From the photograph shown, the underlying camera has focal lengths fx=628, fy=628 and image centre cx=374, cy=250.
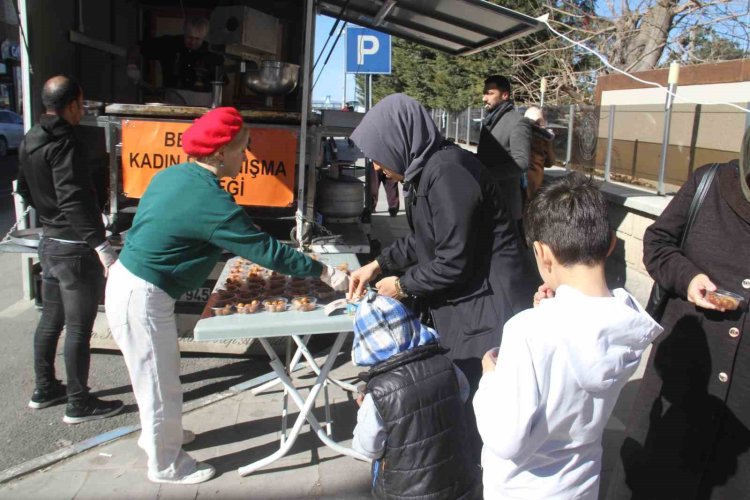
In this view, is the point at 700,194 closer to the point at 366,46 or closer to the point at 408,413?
the point at 408,413

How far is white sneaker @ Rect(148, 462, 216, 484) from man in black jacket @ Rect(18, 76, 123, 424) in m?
0.89

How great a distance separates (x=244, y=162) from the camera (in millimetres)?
4480

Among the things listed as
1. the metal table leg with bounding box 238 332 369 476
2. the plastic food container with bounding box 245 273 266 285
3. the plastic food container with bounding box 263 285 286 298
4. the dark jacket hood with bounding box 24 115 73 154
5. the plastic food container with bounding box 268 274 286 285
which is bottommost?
the metal table leg with bounding box 238 332 369 476

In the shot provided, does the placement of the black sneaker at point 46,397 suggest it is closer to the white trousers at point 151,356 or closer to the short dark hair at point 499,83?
the white trousers at point 151,356

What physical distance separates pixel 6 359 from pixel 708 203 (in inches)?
177

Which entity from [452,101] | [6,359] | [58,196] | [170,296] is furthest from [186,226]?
[452,101]

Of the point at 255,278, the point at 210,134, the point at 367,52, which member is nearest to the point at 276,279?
the point at 255,278

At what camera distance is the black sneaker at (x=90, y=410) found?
11.6 ft

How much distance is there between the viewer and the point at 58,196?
3.27 meters

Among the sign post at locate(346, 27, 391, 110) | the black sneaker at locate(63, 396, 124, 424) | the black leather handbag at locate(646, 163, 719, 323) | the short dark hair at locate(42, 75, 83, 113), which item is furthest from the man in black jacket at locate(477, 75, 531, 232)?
the sign post at locate(346, 27, 391, 110)

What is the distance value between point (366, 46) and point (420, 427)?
27.6 feet

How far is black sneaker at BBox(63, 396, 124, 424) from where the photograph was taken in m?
3.55

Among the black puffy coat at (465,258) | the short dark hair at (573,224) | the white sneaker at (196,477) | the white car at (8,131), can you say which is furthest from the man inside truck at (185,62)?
the white car at (8,131)

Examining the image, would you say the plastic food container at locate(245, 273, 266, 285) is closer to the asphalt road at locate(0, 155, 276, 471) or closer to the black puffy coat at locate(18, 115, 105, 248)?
the black puffy coat at locate(18, 115, 105, 248)
